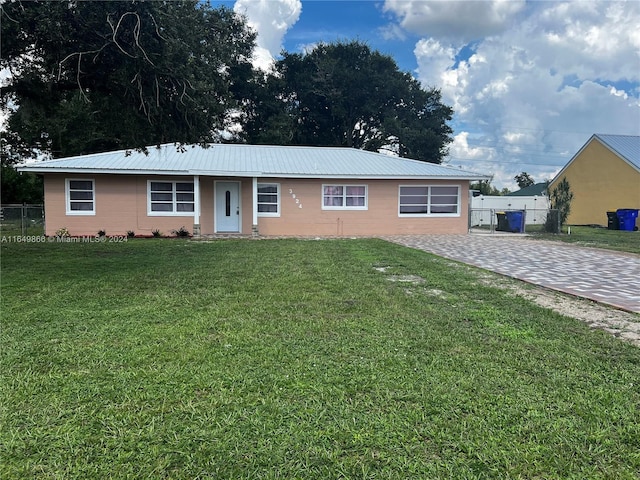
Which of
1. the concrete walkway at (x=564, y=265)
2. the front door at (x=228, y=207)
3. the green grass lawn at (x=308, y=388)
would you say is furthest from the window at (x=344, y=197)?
the green grass lawn at (x=308, y=388)

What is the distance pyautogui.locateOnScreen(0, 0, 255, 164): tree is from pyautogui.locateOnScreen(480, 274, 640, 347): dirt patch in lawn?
24.2 ft

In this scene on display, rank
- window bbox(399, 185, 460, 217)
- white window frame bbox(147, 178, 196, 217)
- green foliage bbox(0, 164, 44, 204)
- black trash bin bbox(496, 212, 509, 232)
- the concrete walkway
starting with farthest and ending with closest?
1. green foliage bbox(0, 164, 44, 204)
2. black trash bin bbox(496, 212, 509, 232)
3. window bbox(399, 185, 460, 217)
4. white window frame bbox(147, 178, 196, 217)
5. the concrete walkway

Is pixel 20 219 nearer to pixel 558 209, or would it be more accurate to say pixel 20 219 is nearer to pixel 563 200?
pixel 558 209

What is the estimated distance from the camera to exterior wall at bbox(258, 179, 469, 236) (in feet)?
59.0

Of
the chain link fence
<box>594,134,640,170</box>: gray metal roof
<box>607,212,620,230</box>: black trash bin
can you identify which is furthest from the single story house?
<box>594,134,640,170</box>: gray metal roof

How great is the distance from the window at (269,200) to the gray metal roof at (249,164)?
765mm

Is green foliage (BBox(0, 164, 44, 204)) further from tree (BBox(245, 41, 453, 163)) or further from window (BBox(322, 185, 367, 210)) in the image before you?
window (BBox(322, 185, 367, 210))

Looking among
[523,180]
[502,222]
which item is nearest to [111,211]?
[502,222]

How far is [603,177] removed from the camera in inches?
1057

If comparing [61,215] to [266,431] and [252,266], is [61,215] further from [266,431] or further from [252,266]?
[266,431]

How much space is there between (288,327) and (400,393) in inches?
71.6

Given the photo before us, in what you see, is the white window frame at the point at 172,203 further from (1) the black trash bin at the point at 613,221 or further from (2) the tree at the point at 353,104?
(1) the black trash bin at the point at 613,221

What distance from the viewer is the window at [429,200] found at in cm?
1895

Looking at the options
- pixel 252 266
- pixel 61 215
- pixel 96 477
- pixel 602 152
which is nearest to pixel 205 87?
pixel 252 266
